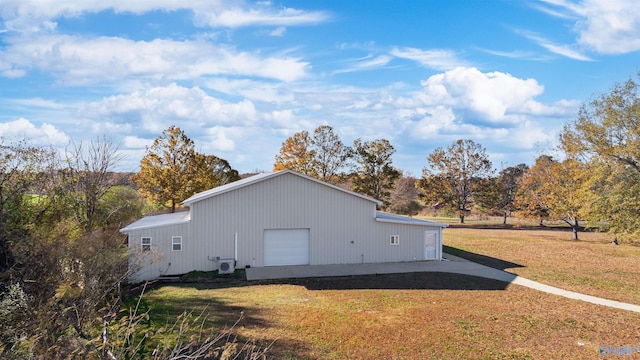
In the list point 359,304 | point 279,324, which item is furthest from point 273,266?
point 279,324

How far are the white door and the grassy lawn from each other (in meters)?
3.78

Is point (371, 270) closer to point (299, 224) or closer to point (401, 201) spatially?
point (299, 224)

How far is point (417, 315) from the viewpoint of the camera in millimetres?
12617

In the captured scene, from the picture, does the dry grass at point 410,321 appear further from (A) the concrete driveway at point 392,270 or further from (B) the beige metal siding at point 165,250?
(B) the beige metal siding at point 165,250

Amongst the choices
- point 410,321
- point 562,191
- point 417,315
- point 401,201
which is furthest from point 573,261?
point 401,201

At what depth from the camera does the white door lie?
2248 centimetres

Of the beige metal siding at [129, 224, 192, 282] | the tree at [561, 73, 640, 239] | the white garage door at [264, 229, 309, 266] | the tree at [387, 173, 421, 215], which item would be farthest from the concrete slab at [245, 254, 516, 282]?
the tree at [387, 173, 421, 215]

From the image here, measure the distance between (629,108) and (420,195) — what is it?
27.3m

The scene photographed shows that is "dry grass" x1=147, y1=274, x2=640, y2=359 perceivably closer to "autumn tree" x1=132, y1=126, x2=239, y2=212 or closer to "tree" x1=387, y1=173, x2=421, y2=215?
"autumn tree" x1=132, y1=126, x2=239, y2=212

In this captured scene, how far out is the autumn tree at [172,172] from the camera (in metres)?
33.7

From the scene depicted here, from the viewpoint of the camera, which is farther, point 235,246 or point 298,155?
point 298,155

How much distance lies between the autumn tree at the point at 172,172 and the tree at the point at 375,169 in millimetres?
16533

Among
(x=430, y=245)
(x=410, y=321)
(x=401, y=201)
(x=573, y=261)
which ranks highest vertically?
(x=401, y=201)

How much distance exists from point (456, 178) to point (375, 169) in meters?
12.3
